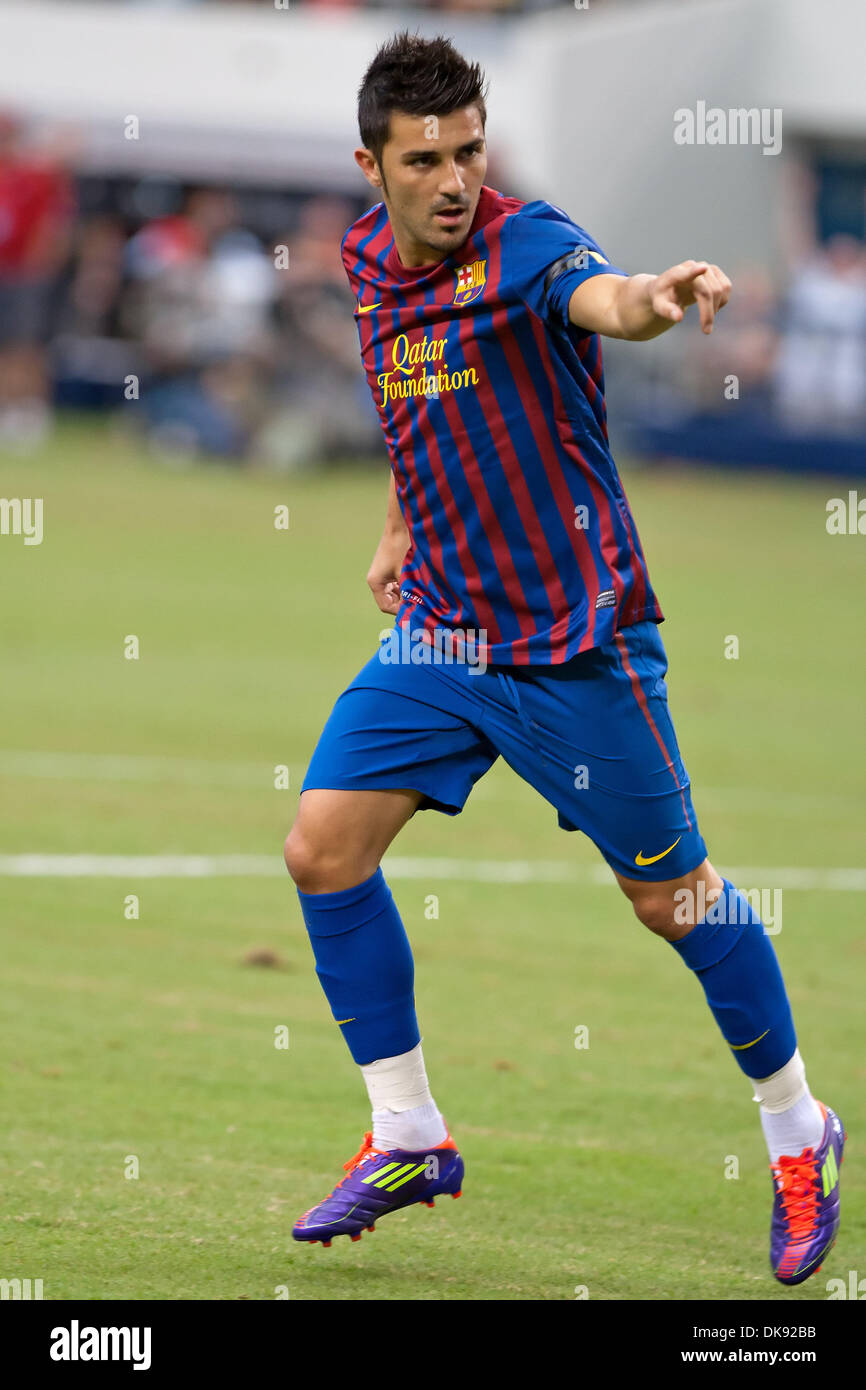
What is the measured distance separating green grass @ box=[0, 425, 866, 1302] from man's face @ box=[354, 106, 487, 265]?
220 cm

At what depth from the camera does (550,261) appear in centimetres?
407

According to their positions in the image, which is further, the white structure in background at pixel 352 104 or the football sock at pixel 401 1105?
the white structure in background at pixel 352 104

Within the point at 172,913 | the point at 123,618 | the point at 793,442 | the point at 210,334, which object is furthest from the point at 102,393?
the point at 172,913

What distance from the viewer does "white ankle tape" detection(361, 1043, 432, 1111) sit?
4.51 meters

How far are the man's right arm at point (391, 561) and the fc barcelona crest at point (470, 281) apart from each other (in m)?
0.61

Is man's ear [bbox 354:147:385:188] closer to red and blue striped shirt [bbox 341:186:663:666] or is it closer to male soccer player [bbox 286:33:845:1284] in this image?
male soccer player [bbox 286:33:845:1284]

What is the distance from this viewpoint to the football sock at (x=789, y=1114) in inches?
179

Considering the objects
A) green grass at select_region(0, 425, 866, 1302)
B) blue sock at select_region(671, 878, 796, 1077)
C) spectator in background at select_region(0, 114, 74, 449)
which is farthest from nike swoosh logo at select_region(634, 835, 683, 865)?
spectator in background at select_region(0, 114, 74, 449)

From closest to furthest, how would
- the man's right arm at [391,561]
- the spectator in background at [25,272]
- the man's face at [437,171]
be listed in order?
1. the man's face at [437,171]
2. the man's right arm at [391,561]
3. the spectator in background at [25,272]

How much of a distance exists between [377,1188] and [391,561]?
145cm

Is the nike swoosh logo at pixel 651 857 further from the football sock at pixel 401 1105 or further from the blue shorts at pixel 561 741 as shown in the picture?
the football sock at pixel 401 1105

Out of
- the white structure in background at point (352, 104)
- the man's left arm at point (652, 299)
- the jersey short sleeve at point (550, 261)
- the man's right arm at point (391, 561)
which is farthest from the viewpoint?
the white structure in background at point (352, 104)

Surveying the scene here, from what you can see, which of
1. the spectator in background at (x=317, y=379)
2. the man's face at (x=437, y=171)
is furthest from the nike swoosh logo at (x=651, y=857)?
the spectator in background at (x=317, y=379)

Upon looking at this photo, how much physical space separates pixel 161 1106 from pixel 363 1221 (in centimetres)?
101
